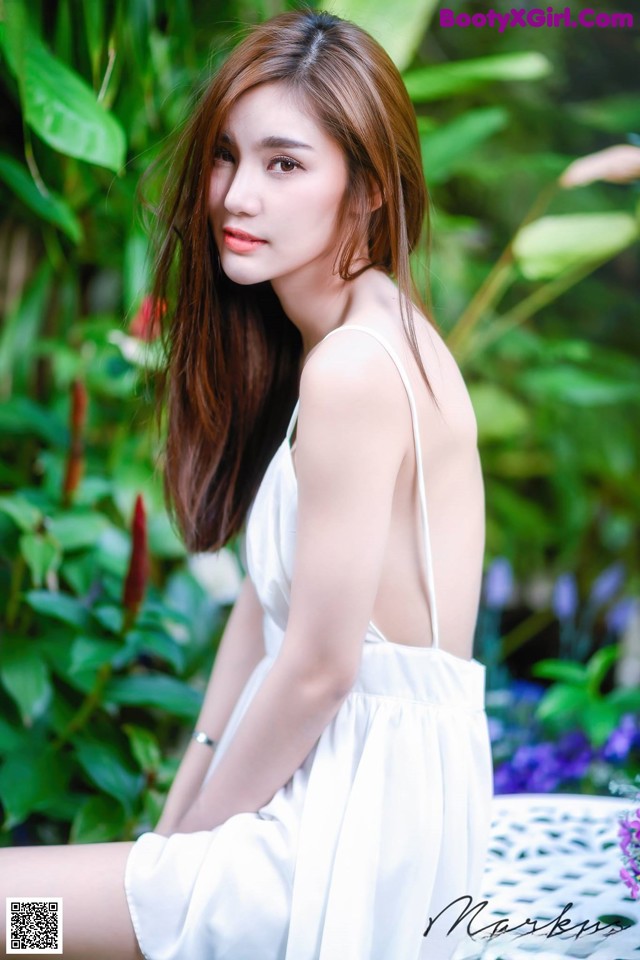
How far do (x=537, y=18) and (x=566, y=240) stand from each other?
0.60 m

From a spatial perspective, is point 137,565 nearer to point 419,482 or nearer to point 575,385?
point 419,482

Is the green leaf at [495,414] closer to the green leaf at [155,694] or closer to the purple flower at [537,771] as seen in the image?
the purple flower at [537,771]

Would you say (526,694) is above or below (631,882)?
below

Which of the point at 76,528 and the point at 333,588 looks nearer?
the point at 333,588

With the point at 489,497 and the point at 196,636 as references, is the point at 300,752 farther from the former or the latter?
the point at 489,497

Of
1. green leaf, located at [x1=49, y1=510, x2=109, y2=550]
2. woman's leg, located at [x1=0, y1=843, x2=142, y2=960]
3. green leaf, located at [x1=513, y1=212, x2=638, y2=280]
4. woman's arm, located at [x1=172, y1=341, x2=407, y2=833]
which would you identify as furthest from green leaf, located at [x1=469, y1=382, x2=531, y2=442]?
woman's leg, located at [x1=0, y1=843, x2=142, y2=960]

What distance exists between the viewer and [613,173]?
1552mm

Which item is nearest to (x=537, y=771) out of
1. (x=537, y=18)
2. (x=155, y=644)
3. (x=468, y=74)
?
(x=155, y=644)

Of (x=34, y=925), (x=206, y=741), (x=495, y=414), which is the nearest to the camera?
(x=34, y=925)

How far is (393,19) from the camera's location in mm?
1663

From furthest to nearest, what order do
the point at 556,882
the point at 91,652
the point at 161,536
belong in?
1. the point at 161,536
2. the point at 91,652
3. the point at 556,882

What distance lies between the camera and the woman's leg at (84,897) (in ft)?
3.03

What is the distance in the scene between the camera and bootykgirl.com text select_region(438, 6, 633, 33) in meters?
1.97
